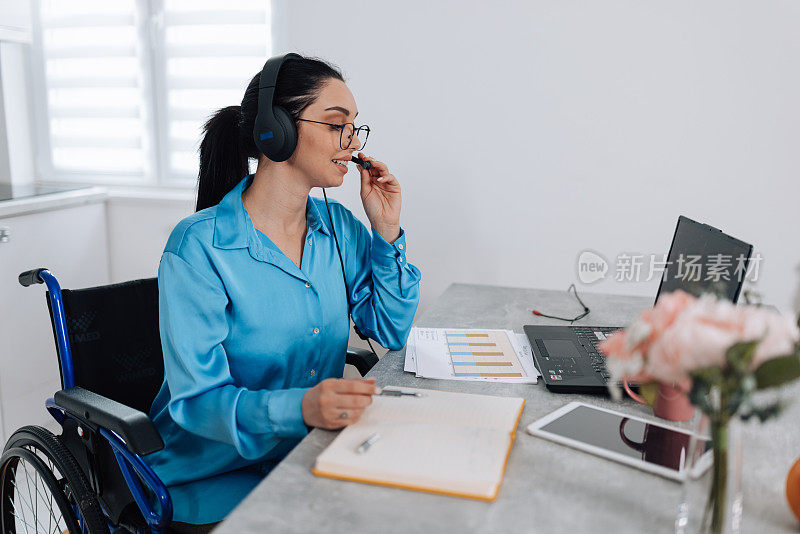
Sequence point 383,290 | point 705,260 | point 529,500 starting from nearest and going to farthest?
1. point 529,500
2. point 705,260
3. point 383,290

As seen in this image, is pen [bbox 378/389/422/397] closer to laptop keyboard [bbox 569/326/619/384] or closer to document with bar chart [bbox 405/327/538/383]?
document with bar chart [bbox 405/327/538/383]

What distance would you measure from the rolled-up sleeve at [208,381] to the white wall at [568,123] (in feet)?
3.81

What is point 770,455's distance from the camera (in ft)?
3.06

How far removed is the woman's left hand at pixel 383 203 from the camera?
57.1 inches

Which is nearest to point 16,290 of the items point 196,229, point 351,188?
point 351,188

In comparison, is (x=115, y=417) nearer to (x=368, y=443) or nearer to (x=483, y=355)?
(x=368, y=443)

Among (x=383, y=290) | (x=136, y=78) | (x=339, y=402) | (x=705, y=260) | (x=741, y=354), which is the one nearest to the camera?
(x=741, y=354)

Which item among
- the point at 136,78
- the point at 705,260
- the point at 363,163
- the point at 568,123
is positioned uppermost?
the point at 136,78

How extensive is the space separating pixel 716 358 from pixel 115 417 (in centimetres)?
91

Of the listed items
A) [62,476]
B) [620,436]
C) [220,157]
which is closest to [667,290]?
[620,436]

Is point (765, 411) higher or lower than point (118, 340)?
higher

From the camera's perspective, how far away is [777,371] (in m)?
0.62

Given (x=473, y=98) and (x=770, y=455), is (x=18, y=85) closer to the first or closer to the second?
(x=473, y=98)

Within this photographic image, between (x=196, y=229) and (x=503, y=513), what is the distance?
0.75 m
